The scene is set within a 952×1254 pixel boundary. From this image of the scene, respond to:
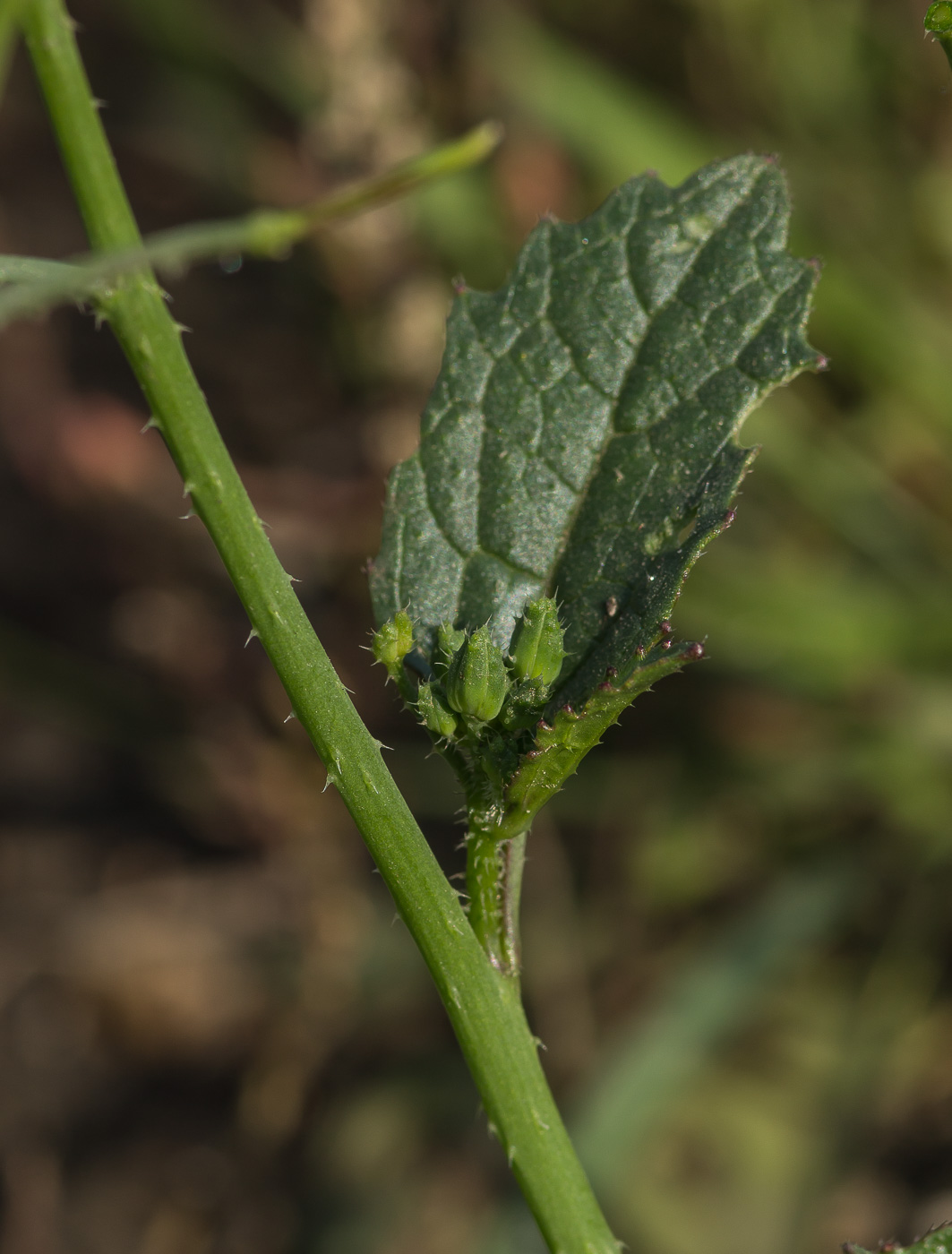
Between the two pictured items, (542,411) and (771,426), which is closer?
(542,411)

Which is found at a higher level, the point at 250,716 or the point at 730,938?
the point at 250,716

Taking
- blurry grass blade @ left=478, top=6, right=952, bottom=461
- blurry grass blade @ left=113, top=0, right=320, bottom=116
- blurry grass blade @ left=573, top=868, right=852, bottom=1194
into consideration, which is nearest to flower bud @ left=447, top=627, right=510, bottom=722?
blurry grass blade @ left=573, top=868, right=852, bottom=1194

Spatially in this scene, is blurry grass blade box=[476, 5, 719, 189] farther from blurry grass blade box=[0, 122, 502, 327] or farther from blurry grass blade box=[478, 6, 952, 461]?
blurry grass blade box=[0, 122, 502, 327]

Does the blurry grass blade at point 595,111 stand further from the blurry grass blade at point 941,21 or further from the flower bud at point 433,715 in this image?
the flower bud at point 433,715

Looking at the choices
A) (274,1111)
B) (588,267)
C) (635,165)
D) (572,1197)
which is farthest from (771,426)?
(572,1197)

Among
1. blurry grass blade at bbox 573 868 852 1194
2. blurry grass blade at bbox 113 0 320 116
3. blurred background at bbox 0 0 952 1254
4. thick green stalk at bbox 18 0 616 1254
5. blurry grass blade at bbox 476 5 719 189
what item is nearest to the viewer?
thick green stalk at bbox 18 0 616 1254

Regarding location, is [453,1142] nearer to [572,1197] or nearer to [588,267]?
[572,1197]

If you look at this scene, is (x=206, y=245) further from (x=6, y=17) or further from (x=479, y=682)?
(x=479, y=682)
